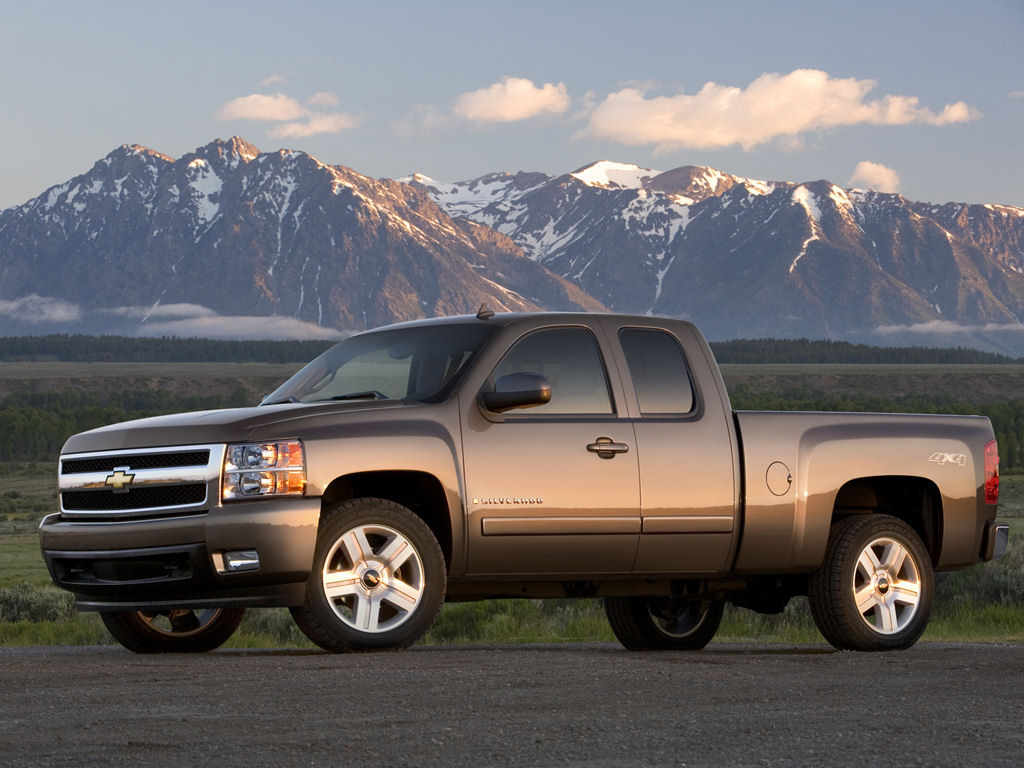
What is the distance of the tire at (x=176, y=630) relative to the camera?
10484mm

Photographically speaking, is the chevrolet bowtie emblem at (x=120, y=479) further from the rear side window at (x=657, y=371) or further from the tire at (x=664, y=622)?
the tire at (x=664, y=622)

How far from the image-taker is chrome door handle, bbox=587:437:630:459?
9617mm

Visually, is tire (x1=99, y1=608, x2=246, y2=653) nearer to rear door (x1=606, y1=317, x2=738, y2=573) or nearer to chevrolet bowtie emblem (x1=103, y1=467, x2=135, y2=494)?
chevrolet bowtie emblem (x1=103, y1=467, x2=135, y2=494)

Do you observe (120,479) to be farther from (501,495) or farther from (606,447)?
(606,447)

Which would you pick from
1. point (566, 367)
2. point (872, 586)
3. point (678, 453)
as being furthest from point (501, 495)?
point (872, 586)

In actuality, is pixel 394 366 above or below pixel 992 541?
above

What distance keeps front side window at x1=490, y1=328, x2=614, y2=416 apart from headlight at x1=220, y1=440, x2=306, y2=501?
149 cm

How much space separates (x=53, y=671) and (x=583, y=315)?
3873 mm

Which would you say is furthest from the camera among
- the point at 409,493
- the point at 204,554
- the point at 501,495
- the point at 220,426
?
the point at 409,493

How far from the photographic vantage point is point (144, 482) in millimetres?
9125

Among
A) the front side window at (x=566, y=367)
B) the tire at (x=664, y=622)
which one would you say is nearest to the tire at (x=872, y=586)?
the tire at (x=664, y=622)

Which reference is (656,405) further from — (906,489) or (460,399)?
(906,489)

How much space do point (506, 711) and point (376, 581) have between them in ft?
7.38

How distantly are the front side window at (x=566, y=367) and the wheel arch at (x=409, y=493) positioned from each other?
2.67ft
